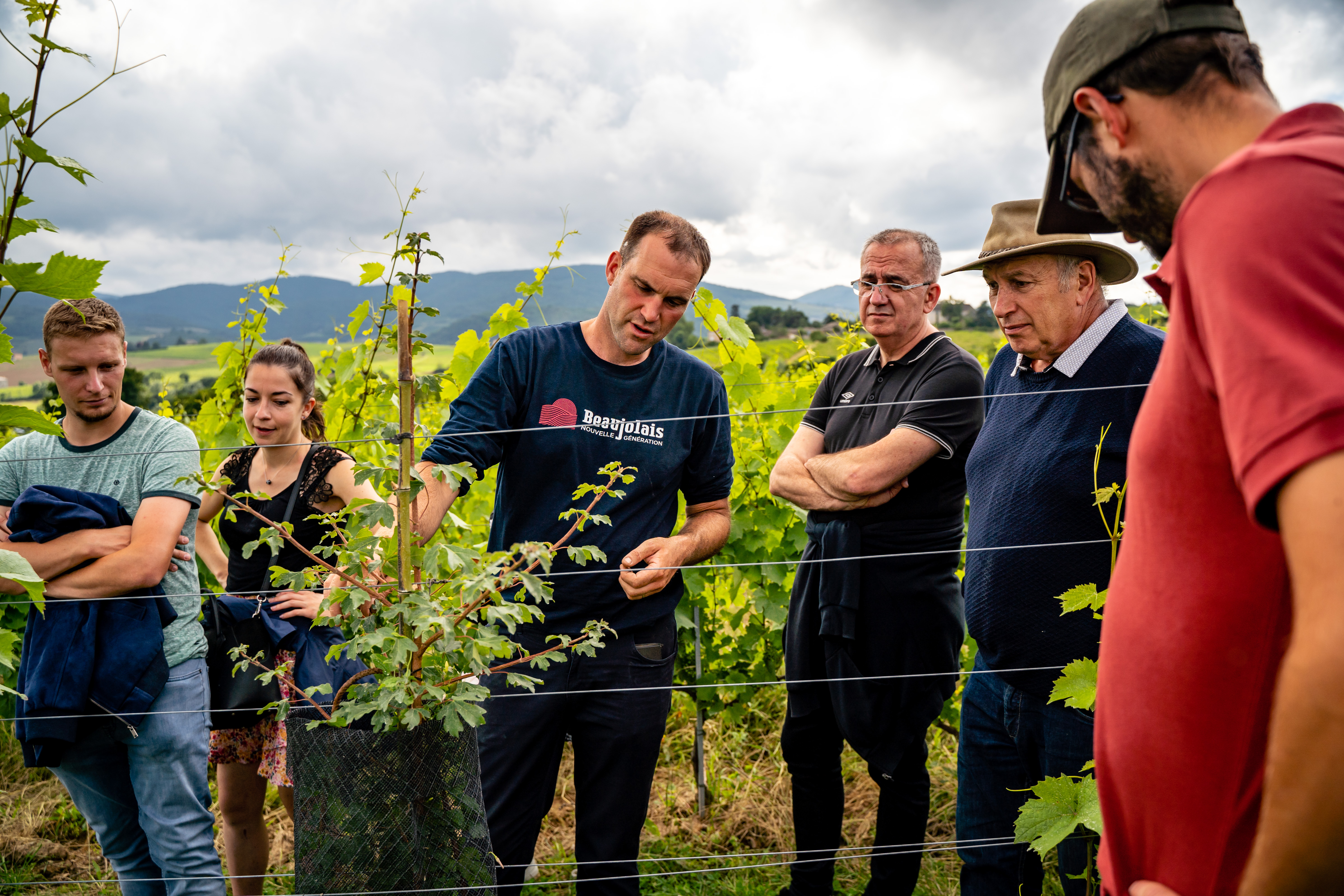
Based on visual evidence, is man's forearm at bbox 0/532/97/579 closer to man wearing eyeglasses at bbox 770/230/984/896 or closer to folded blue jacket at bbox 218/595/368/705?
folded blue jacket at bbox 218/595/368/705

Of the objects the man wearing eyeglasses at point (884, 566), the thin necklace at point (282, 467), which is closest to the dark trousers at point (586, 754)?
the man wearing eyeglasses at point (884, 566)

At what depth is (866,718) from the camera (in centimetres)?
256

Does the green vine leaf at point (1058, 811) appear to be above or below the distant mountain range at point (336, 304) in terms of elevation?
below

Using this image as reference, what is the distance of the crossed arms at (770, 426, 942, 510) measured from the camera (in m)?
2.42

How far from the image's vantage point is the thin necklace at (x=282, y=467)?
8.77 feet

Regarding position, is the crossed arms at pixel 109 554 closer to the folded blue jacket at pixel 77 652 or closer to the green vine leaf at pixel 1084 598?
the folded blue jacket at pixel 77 652

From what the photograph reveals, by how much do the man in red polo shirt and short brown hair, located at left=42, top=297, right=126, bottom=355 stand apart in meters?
2.41

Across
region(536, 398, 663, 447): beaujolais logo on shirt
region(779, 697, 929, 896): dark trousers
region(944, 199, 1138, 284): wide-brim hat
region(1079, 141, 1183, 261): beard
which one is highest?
region(944, 199, 1138, 284): wide-brim hat

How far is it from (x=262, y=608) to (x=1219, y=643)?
248cm

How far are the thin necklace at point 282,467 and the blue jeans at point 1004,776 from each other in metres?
2.14

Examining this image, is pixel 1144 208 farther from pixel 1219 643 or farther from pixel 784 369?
pixel 784 369

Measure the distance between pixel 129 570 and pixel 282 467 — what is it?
569mm

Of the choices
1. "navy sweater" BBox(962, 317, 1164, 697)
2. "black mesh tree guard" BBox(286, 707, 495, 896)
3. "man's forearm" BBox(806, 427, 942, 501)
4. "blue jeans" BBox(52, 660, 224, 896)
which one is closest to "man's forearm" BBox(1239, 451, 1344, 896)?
"black mesh tree guard" BBox(286, 707, 495, 896)

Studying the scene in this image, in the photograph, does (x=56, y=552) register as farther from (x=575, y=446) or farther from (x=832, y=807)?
(x=832, y=807)
